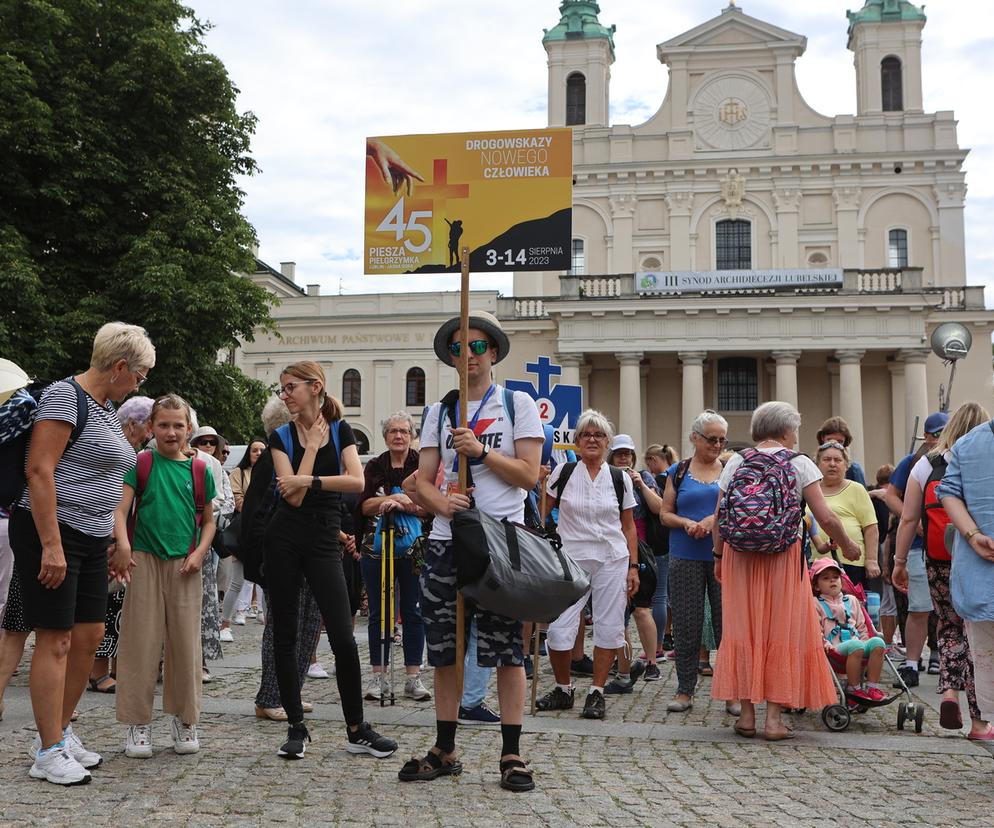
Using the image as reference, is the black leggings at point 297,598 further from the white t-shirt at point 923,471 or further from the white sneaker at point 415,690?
the white t-shirt at point 923,471

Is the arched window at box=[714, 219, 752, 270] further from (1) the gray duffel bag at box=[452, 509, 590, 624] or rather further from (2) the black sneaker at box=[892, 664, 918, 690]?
(1) the gray duffel bag at box=[452, 509, 590, 624]

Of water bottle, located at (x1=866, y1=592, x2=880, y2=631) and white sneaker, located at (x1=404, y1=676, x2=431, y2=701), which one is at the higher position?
water bottle, located at (x1=866, y1=592, x2=880, y2=631)

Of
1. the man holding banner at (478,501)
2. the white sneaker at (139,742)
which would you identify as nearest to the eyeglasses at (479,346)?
the man holding banner at (478,501)

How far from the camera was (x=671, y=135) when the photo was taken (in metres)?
49.3

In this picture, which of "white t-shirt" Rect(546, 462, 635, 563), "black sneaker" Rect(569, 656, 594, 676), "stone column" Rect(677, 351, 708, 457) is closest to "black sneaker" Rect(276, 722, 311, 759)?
"white t-shirt" Rect(546, 462, 635, 563)

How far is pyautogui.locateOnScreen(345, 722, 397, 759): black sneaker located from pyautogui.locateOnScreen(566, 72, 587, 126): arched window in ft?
159

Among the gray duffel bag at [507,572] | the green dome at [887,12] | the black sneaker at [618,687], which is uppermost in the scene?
the green dome at [887,12]

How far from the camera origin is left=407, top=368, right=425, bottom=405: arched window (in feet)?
159

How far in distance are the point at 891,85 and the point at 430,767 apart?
5143 cm

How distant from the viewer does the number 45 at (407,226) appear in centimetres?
1152

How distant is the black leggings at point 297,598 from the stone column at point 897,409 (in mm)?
40295

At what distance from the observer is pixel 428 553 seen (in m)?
5.20

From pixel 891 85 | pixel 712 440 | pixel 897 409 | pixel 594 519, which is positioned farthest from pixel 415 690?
pixel 891 85

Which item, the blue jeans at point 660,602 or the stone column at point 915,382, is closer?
the blue jeans at point 660,602
